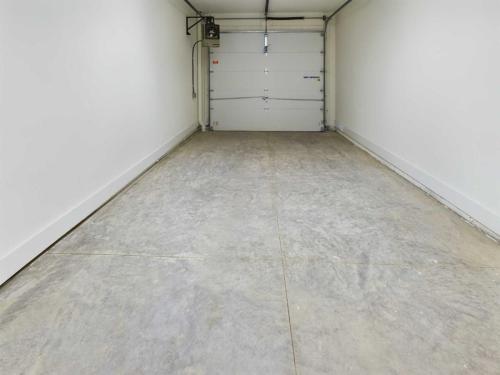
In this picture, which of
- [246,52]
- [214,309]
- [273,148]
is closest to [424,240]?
[214,309]

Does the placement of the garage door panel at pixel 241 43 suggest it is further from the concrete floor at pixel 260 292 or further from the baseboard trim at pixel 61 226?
the concrete floor at pixel 260 292

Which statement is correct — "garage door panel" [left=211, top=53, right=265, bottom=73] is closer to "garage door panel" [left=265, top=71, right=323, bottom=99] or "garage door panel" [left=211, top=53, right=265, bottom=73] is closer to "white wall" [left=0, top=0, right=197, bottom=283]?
"garage door panel" [left=265, top=71, right=323, bottom=99]

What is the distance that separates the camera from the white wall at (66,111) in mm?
2029

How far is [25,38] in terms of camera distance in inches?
83.9

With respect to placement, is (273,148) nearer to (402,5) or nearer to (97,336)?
(402,5)

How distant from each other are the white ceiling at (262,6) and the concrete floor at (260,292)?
459cm

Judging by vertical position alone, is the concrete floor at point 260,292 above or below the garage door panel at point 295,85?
below

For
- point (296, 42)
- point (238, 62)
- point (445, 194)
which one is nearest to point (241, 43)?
point (238, 62)

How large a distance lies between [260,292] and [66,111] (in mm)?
1884

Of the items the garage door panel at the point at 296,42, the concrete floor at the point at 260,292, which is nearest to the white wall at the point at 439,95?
the concrete floor at the point at 260,292

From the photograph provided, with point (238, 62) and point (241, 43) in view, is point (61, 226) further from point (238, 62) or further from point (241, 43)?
point (241, 43)

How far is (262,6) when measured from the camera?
269 inches

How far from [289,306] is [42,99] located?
195 centimetres

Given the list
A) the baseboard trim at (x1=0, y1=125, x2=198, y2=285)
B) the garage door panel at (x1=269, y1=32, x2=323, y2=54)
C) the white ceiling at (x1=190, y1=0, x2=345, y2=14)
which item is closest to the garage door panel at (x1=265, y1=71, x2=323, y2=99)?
the garage door panel at (x1=269, y1=32, x2=323, y2=54)
